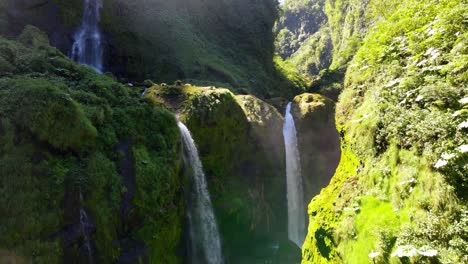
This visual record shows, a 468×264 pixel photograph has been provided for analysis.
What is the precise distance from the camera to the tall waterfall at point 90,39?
18141 millimetres

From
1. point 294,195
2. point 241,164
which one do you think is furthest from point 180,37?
point 294,195

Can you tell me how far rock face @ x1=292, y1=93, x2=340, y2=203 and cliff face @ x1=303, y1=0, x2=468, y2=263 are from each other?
8292 millimetres

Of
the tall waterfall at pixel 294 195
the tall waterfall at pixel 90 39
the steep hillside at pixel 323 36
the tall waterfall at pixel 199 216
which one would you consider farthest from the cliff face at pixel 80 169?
the steep hillside at pixel 323 36

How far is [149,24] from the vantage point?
78.6 ft

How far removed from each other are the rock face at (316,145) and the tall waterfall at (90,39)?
12734 millimetres

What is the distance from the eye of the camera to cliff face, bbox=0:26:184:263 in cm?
620

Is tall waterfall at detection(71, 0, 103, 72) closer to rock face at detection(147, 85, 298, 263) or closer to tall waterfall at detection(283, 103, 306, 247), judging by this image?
rock face at detection(147, 85, 298, 263)

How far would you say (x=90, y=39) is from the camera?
1931 centimetres

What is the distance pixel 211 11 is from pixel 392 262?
29.8 metres

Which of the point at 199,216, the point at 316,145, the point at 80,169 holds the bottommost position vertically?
the point at 199,216

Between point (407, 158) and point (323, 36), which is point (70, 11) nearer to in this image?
point (407, 158)

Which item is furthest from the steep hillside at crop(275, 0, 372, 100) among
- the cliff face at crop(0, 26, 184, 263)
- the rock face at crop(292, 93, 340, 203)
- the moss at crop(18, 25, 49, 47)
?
the moss at crop(18, 25, 49, 47)

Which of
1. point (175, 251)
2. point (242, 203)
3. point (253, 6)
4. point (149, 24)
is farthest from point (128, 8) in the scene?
point (175, 251)

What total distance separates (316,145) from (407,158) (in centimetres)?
1178
